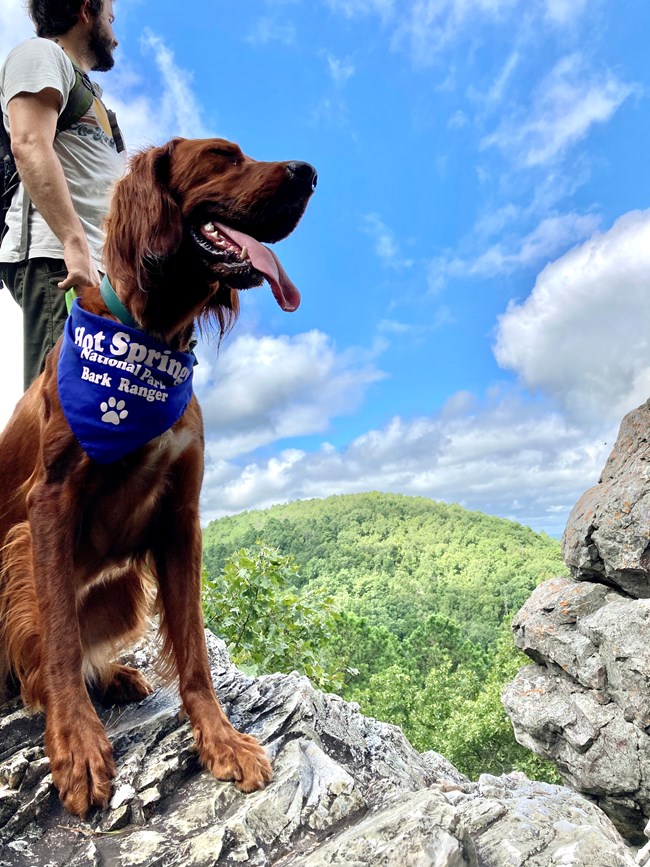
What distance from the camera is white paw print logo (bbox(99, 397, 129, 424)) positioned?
2168 millimetres

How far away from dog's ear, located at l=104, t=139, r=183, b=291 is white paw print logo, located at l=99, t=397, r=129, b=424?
1.26 ft

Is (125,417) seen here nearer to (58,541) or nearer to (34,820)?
(58,541)

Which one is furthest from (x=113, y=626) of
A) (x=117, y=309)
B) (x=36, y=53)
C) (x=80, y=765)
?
(x=36, y=53)

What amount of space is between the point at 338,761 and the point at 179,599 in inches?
29.9

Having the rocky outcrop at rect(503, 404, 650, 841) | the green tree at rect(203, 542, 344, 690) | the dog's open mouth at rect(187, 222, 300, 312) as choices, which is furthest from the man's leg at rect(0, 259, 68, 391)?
the rocky outcrop at rect(503, 404, 650, 841)

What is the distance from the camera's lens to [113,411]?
217cm

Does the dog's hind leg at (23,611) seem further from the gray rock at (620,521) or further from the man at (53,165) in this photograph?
the gray rock at (620,521)

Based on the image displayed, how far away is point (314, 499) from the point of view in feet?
225

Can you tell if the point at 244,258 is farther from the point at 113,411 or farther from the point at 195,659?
the point at 195,659

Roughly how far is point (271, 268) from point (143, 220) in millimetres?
470

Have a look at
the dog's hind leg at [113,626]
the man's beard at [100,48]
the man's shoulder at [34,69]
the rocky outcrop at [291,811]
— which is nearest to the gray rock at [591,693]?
the rocky outcrop at [291,811]

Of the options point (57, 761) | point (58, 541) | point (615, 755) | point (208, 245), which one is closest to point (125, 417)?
point (58, 541)

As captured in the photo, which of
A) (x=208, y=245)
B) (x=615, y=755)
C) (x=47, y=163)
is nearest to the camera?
(x=208, y=245)

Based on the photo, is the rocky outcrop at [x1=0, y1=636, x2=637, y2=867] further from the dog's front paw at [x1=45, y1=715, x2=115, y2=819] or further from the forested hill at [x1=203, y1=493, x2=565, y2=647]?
the forested hill at [x1=203, y1=493, x2=565, y2=647]
